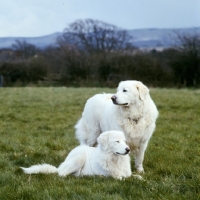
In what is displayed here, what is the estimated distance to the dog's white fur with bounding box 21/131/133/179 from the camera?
17.2 feet

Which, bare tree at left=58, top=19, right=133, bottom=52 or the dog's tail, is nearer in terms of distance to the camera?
the dog's tail

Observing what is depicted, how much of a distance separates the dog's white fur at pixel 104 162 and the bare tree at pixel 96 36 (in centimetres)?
4349

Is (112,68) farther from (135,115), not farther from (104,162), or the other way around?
(104,162)

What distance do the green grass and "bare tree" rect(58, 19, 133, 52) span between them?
3528 centimetres

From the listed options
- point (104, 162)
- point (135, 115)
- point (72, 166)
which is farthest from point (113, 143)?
point (135, 115)

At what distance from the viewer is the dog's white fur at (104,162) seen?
523 cm

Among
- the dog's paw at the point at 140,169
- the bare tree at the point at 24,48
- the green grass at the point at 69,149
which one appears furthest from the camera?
the bare tree at the point at 24,48

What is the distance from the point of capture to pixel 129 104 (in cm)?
624

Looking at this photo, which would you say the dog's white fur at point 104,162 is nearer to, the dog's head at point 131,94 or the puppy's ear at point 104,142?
the puppy's ear at point 104,142

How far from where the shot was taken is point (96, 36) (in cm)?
5056

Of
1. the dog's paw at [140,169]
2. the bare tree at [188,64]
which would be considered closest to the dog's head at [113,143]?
the dog's paw at [140,169]

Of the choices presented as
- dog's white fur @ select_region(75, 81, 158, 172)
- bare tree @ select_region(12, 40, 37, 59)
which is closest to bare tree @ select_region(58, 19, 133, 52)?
bare tree @ select_region(12, 40, 37, 59)

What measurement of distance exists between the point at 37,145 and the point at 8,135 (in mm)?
1550

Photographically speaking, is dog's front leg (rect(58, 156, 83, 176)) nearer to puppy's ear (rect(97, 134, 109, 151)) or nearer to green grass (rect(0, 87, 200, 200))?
green grass (rect(0, 87, 200, 200))
